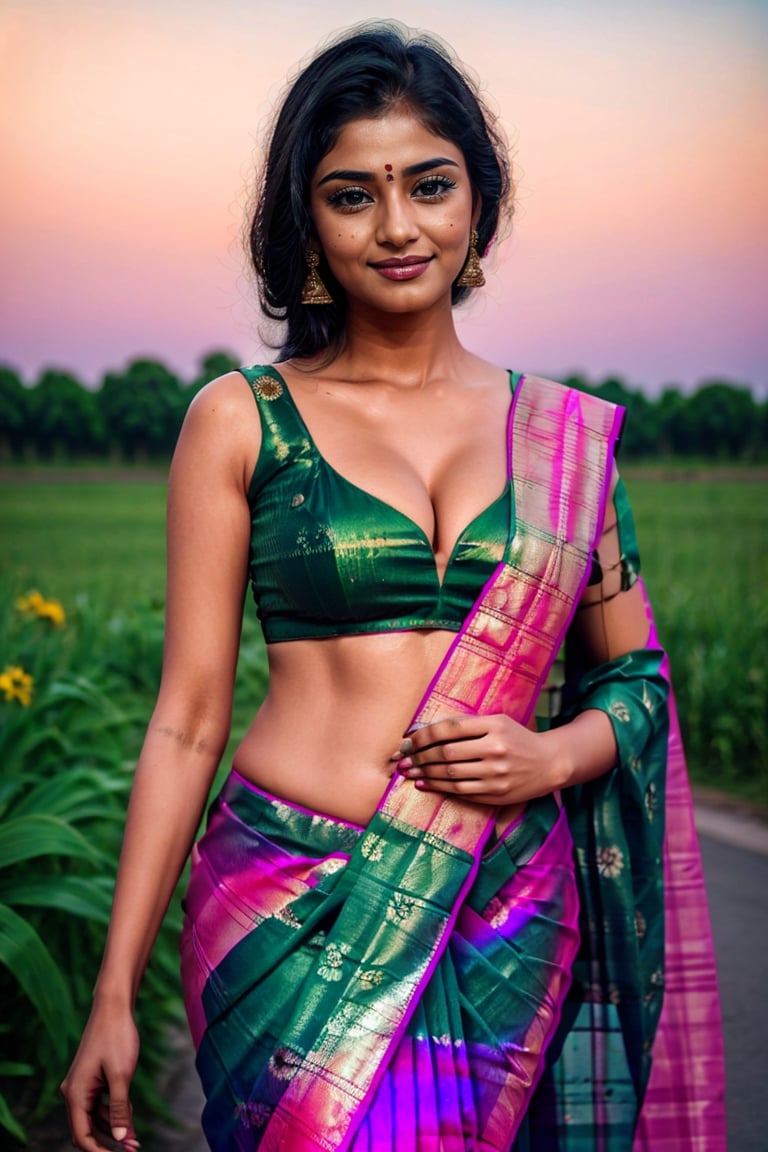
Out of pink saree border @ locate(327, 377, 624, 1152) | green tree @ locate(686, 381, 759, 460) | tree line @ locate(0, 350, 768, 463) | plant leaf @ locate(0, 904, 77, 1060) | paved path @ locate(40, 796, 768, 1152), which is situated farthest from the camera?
green tree @ locate(686, 381, 759, 460)

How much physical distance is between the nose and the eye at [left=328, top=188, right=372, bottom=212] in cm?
3

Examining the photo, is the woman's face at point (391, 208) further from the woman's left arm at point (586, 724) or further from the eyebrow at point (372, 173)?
the woman's left arm at point (586, 724)

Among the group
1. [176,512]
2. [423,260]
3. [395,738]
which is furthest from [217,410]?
[395,738]

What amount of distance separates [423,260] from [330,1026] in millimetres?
1022

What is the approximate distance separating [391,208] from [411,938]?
0.97m

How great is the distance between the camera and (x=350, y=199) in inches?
71.7

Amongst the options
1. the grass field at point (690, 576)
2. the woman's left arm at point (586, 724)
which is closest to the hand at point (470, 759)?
the woman's left arm at point (586, 724)

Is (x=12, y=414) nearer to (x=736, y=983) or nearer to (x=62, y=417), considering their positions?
Result: (x=62, y=417)

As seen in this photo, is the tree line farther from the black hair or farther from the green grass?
the black hair

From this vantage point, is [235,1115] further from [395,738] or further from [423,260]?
[423,260]

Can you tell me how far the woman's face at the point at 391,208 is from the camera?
1794 mm

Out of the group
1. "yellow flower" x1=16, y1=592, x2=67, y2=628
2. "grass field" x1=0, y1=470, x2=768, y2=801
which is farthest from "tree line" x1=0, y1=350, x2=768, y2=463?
"yellow flower" x1=16, y1=592, x2=67, y2=628

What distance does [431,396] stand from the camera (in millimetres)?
1964

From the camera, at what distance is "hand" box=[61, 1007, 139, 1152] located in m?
1.59
